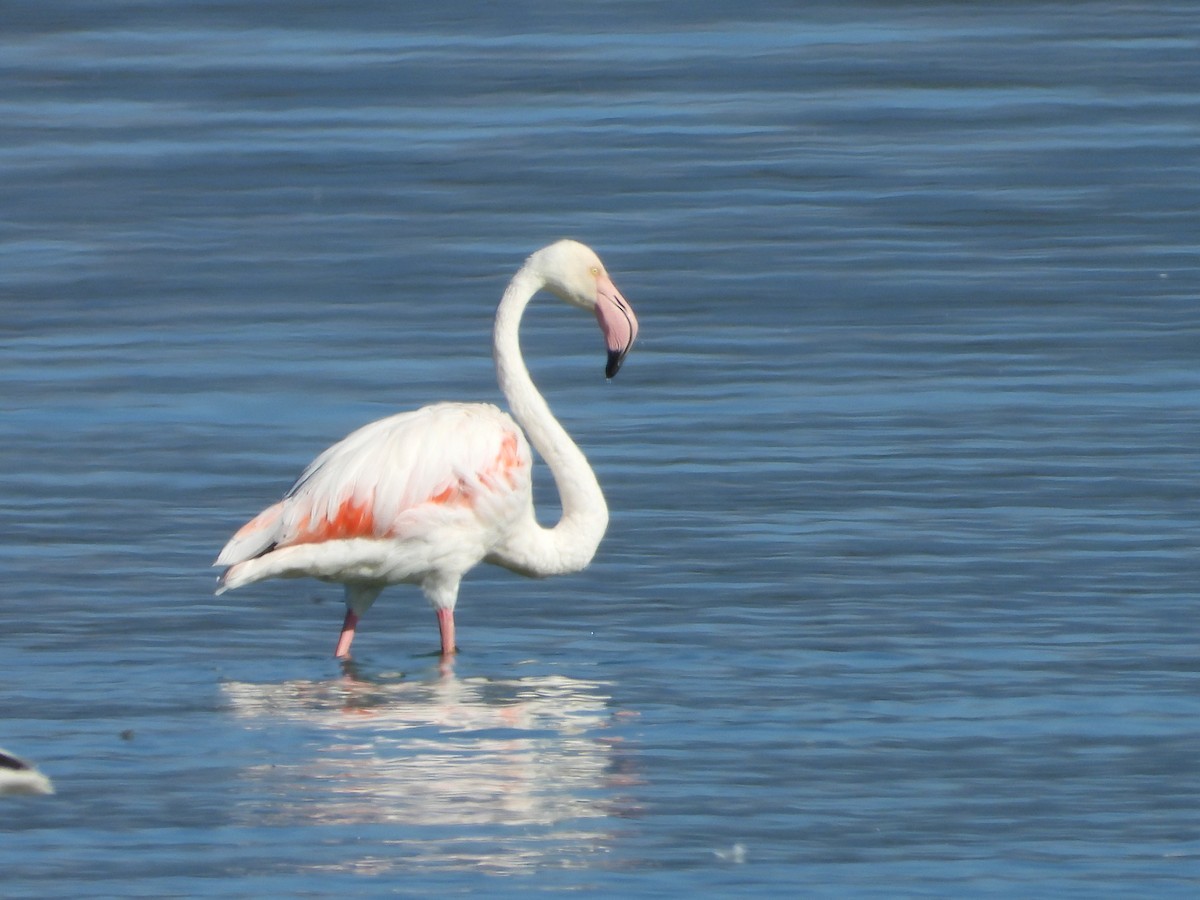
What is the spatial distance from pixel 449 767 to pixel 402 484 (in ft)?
6.40

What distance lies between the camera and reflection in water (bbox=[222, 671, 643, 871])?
22.4 ft

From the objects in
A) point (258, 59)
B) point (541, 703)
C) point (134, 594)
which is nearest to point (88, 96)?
point (258, 59)

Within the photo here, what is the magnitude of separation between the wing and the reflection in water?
0.68 meters

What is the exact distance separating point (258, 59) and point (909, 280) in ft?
26.0

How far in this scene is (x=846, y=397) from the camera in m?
12.9

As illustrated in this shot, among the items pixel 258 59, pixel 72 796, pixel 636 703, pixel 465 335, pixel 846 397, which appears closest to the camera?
pixel 72 796

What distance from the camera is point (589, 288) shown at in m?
10.2

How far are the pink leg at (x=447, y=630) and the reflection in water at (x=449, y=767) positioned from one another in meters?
0.36

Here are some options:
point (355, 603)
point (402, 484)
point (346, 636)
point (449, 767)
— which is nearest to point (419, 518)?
point (402, 484)

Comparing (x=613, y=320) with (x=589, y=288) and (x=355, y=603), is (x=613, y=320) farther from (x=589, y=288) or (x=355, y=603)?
(x=355, y=603)

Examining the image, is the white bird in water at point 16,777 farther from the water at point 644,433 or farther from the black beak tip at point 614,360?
the black beak tip at point 614,360

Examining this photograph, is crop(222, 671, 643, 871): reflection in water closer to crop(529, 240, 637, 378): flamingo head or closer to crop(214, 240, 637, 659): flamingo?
crop(214, 240, 637, 659): flamingo

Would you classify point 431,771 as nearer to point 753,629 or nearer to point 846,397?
point 753,629

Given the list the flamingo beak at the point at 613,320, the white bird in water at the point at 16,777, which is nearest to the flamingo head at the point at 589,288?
the flamingo beak at the point at 613,320
